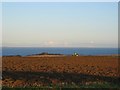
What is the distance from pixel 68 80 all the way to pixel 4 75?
190 inches

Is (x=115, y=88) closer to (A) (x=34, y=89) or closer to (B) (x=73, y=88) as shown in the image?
(B) (x=73, y=88)

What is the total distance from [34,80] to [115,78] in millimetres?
4599

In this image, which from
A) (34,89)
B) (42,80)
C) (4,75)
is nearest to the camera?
(34,89)

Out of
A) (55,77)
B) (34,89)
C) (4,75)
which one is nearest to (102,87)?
(34,89)

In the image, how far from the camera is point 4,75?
23.0 meters

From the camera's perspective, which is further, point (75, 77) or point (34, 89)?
point (75, 77)

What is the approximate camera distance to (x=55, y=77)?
21.5 meters

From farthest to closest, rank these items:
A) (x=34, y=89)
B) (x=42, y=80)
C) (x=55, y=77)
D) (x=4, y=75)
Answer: (x=4, y=75), (x=55, y=77), (x=42, y=80), (x=34, y=89)

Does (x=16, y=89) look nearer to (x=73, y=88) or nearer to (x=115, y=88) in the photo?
(x=73, y=88)

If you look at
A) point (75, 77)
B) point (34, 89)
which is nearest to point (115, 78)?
point (75, 77)

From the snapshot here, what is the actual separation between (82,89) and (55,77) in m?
6.18

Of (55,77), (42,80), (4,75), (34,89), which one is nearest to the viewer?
(34,89)

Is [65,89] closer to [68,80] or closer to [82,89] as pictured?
[82,89]

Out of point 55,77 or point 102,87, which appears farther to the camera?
point 55,77
